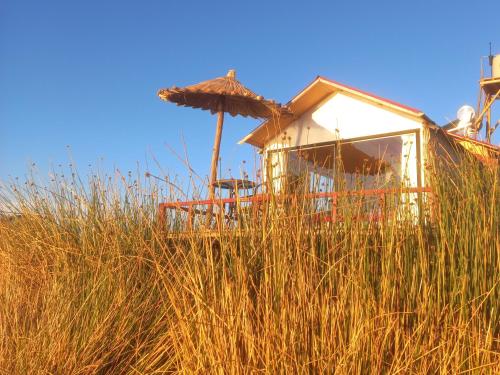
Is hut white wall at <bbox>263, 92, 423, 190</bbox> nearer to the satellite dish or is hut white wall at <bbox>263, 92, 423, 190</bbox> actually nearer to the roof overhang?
the roof overhang

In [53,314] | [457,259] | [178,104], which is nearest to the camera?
[457,259]

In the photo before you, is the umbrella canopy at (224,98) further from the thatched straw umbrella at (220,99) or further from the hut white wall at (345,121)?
the hut white wall at (345,121)

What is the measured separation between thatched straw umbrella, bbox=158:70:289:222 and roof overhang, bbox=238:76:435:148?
36 centimetres

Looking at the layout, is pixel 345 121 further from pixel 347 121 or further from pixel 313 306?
pixel 313 306

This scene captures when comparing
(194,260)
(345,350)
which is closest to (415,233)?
(345,350)

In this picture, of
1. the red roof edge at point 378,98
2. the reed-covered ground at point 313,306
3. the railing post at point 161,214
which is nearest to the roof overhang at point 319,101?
the red roof edge at point 378,98

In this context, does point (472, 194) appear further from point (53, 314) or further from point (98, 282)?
point (53, 314)

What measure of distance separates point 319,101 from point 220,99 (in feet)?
7.56

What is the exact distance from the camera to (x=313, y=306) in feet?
7.80

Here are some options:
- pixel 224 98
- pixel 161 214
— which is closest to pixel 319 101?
pixel 224 98

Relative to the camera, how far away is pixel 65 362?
2.94 metres

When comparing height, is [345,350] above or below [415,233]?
below

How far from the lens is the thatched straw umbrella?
27.9 feet

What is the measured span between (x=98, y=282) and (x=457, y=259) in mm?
2225
